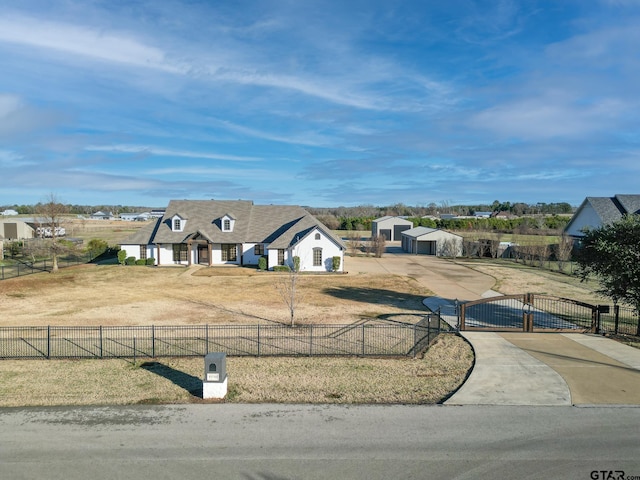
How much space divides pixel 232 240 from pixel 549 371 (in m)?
35.5

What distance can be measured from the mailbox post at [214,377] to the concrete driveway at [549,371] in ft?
21.5

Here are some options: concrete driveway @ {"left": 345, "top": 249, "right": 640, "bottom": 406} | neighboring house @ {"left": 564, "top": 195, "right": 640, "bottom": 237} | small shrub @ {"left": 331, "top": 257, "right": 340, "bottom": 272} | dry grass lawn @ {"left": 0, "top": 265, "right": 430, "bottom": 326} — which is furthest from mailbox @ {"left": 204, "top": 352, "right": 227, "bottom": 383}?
neighboring house @ {"left": 564, "top": 195, "right": 640, "bottom": 237}

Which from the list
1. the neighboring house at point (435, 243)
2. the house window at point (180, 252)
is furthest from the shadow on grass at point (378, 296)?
the neighboring house at point (435, 243)

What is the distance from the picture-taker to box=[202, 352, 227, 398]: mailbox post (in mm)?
12711

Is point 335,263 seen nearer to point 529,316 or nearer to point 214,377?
point 529,316

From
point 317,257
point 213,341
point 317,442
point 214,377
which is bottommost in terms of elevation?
point 317,442

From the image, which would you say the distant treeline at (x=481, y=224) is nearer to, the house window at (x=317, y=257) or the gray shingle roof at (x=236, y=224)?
the gray shingle roof at (x=236, y=224)

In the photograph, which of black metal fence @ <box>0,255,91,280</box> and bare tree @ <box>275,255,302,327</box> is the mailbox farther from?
black metal fence @ <box>0,255,91,280</box>

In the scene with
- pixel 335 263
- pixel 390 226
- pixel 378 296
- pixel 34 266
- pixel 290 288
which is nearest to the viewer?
pixel 378 296

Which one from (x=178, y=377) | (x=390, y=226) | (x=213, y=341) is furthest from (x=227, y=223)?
(x=390, y=226)

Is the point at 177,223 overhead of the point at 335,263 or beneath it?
overhead

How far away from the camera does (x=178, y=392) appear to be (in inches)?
519

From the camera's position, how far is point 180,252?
45812mm

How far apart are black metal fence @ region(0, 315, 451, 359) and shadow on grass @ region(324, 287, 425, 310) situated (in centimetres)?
577
